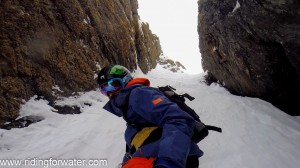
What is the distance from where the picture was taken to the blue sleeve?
7.60 feet

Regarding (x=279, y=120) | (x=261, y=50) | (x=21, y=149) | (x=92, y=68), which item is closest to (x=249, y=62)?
(x=261, y=50)

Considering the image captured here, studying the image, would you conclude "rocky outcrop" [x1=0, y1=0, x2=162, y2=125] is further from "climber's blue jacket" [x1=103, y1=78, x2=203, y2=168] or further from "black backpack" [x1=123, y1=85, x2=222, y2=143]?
"black backpack" [x1=123, y1=85, x2=222, y2=143]

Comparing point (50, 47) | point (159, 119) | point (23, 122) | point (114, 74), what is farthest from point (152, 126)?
point (50, 47)

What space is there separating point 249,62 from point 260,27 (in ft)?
6.13

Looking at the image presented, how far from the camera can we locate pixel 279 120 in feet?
25.7

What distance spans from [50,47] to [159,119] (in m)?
8.01

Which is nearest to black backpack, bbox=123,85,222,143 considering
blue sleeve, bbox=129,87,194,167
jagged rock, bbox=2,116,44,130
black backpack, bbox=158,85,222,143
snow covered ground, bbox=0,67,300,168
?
black backpack, bbox=158,85,222,143

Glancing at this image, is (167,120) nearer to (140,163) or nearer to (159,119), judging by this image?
(159,119)

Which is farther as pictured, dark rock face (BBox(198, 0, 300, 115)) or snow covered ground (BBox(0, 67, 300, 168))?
dark rock face (BBox(198, 0, 300, 115))

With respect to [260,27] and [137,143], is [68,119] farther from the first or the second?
[260,27]

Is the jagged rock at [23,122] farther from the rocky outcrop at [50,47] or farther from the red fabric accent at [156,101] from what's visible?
the red fabric accent at [156,101]

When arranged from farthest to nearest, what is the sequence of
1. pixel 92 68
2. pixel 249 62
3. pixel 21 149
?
1. pixel 92 68
2. pixel 249 62
3. pixel 21 149

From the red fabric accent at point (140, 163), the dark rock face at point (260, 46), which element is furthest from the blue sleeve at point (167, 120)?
the dark rock face at point (260, 46)

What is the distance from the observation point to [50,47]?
9.45 meters
